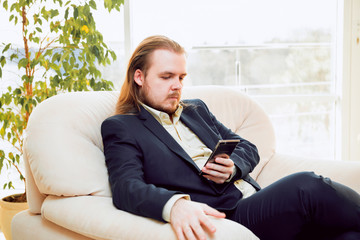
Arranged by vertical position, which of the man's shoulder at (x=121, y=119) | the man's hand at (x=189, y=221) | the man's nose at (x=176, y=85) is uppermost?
the man's nose at (x=176, y=85)

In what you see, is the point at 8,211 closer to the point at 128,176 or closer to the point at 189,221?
the point at 128,176

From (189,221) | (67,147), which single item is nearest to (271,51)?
(67,147)

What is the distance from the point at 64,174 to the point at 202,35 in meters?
1.90

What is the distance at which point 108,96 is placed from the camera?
1.76 meters

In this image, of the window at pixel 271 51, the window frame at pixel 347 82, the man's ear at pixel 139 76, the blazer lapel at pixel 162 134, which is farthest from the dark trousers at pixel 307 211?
the window frame at pixel 347 82

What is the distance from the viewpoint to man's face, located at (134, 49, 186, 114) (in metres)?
1.56

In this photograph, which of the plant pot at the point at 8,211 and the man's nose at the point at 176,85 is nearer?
the man's nose at the point at 176,85

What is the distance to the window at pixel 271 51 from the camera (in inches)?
117

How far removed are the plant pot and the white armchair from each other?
2.33 feet

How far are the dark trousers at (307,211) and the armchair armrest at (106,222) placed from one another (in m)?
0.14

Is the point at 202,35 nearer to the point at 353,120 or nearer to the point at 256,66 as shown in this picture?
the point at 256,66

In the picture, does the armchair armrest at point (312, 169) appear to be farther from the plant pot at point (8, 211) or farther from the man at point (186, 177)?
the plant pot at point (8, 211)

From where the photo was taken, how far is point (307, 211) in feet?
4.12

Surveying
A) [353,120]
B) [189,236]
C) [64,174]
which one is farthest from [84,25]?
[353,120]
